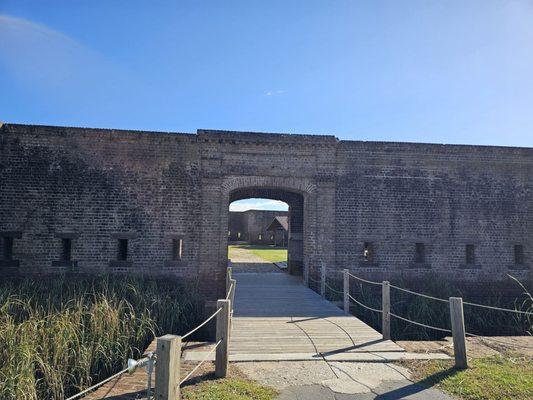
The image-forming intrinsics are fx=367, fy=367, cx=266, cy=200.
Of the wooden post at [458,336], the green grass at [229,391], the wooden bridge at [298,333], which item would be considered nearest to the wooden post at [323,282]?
the wooden bridge at [298,333]

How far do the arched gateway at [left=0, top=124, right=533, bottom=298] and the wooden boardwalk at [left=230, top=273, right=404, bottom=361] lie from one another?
2.33 metres

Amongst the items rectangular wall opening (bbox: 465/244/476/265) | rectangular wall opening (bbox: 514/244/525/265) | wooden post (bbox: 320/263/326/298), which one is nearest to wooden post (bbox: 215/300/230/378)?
wooden post (bbox: 320/263/326/298)

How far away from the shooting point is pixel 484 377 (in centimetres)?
491

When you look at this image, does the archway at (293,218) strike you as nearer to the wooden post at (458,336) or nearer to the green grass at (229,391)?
the wooden post at (458,336)

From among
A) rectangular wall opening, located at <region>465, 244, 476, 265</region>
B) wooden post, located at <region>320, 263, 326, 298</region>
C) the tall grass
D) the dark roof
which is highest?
the dark roof

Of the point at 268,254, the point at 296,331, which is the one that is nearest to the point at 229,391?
the point at 296,331

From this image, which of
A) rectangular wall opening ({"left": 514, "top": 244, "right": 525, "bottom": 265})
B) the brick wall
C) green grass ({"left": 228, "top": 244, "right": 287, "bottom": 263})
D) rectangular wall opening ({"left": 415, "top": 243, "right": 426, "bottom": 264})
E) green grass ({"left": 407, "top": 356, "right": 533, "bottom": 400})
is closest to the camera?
green grass ({"left": 407, "top": 356, "right": 533, "bottom": 400})

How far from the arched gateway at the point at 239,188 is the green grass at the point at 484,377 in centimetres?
648

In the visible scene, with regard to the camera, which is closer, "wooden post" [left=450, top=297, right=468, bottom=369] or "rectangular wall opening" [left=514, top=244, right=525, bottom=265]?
"wooden post" [left=450, top=297, right=468, bottom=369]

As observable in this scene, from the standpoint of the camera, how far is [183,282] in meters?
11.5

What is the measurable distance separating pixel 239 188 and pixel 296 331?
607 cm

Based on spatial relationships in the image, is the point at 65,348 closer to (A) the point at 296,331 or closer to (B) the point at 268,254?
(A) the point at 296,331

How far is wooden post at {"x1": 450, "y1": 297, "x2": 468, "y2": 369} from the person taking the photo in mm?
5312

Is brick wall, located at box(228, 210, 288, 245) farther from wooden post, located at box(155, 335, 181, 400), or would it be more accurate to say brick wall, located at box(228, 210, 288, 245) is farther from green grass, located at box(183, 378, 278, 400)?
wooden post, located at box(155, 335, 181, 400)
